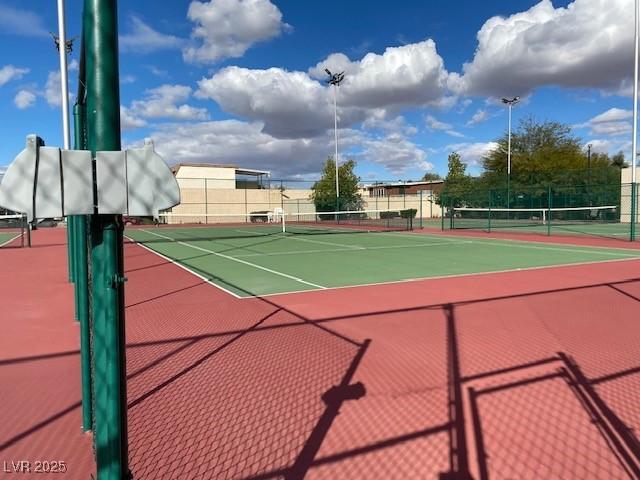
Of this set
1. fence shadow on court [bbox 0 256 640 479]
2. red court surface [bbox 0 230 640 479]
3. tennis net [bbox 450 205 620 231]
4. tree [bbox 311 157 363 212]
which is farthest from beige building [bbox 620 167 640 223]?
fence shadow on court [bbox 0 256 640 479]

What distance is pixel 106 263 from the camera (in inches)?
77.3

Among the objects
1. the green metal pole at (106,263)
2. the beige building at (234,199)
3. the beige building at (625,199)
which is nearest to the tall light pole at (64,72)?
the green metal pole at (106,263)

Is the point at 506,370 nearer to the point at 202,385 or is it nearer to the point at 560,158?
the point at 202,385

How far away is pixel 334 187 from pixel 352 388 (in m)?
46.9

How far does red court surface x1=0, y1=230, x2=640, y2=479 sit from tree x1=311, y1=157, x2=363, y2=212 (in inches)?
1619

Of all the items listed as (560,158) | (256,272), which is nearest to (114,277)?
(256,272)

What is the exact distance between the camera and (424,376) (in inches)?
197

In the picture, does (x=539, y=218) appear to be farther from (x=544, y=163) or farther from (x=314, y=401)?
(x=314, y=401)

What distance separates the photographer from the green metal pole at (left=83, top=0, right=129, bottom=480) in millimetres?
1896

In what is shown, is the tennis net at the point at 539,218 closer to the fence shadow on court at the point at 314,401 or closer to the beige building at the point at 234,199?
the beige building at the point at 234,199

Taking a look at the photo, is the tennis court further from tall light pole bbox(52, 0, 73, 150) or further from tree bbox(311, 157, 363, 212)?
tree bbox(311, 157, 363, 212)

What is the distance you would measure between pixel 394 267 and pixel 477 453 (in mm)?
10267

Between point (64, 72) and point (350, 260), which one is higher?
point (64, 72)

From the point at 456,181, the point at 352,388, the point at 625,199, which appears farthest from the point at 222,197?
the point at 352,388
